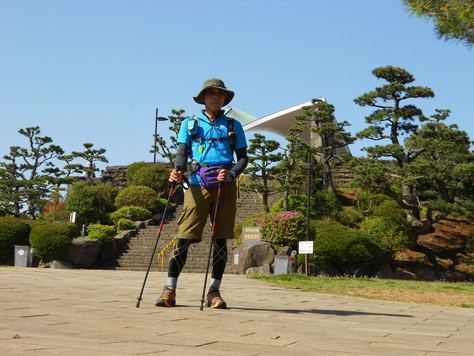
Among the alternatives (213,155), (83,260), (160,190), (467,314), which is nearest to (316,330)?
(213,155)

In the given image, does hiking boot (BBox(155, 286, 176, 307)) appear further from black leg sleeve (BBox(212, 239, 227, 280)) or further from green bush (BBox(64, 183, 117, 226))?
green bush (BBox(64, 183, 117, 226))

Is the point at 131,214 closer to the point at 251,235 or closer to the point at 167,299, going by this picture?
the point at 251,235

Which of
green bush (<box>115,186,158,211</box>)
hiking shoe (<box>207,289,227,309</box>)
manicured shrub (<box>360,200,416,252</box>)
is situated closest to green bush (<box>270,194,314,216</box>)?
manicured shrub (<box>360,200,416,252</box>)

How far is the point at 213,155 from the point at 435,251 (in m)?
19.3

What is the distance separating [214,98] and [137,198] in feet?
72.9

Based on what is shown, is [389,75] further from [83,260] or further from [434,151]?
[83,260]

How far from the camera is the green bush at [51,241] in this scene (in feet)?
62.7

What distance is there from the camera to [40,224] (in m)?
20.0

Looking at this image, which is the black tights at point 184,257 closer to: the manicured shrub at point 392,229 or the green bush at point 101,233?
the manicured shrub at point 392,229

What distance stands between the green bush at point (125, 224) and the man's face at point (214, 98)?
19.7 metres

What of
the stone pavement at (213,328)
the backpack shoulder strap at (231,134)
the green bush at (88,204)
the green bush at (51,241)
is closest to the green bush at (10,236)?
the green bush at (51,241)

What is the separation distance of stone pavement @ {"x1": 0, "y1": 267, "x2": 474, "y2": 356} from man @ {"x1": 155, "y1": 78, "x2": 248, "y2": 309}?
45 centimetres

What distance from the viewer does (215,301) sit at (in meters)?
5.03

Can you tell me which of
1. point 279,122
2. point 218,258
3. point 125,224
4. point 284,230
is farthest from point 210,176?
point 279,122
